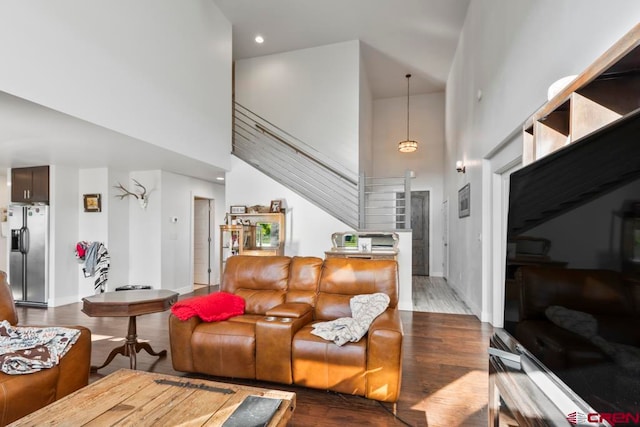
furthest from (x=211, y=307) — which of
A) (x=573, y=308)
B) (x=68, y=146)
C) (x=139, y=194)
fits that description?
(x=139, y=194)

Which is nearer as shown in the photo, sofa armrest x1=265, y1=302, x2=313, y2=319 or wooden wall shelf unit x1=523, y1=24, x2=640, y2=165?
wooden wall shelf unit x1=523, y1=24, x2=640, y2=165

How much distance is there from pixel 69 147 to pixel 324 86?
4.40 m

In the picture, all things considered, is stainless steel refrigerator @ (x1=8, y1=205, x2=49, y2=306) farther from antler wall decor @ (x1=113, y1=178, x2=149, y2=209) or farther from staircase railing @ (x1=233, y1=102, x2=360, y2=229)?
staircase railing @ (x1=233, y1=102, x2=360, y2=229)

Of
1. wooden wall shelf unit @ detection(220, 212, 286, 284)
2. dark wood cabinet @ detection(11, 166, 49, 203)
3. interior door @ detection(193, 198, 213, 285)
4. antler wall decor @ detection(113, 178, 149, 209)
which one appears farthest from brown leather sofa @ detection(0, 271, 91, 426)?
interior door @ detection(193, 198, 213, 285)

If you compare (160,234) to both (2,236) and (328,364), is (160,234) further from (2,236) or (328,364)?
(328,364)

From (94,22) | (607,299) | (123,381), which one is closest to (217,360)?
→ (123,381)

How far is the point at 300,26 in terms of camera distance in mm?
5836

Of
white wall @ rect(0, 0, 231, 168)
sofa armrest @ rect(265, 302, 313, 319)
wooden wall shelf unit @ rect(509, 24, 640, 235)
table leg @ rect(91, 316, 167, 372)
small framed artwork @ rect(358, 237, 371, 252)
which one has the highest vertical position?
white wall @ rect(0, 0, 231, 168)

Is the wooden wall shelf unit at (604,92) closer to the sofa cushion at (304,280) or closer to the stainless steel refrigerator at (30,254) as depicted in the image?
the sofa cushion at (304,280)

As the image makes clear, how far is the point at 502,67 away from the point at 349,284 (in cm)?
276

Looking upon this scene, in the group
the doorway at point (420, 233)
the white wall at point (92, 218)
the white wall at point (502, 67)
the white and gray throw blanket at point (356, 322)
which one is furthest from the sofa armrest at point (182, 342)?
the doorway at point (420, 233)

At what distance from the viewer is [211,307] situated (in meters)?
2.67

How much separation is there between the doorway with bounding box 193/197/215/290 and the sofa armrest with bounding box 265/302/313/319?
476 cm

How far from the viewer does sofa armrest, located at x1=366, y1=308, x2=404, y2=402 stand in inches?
83.3
